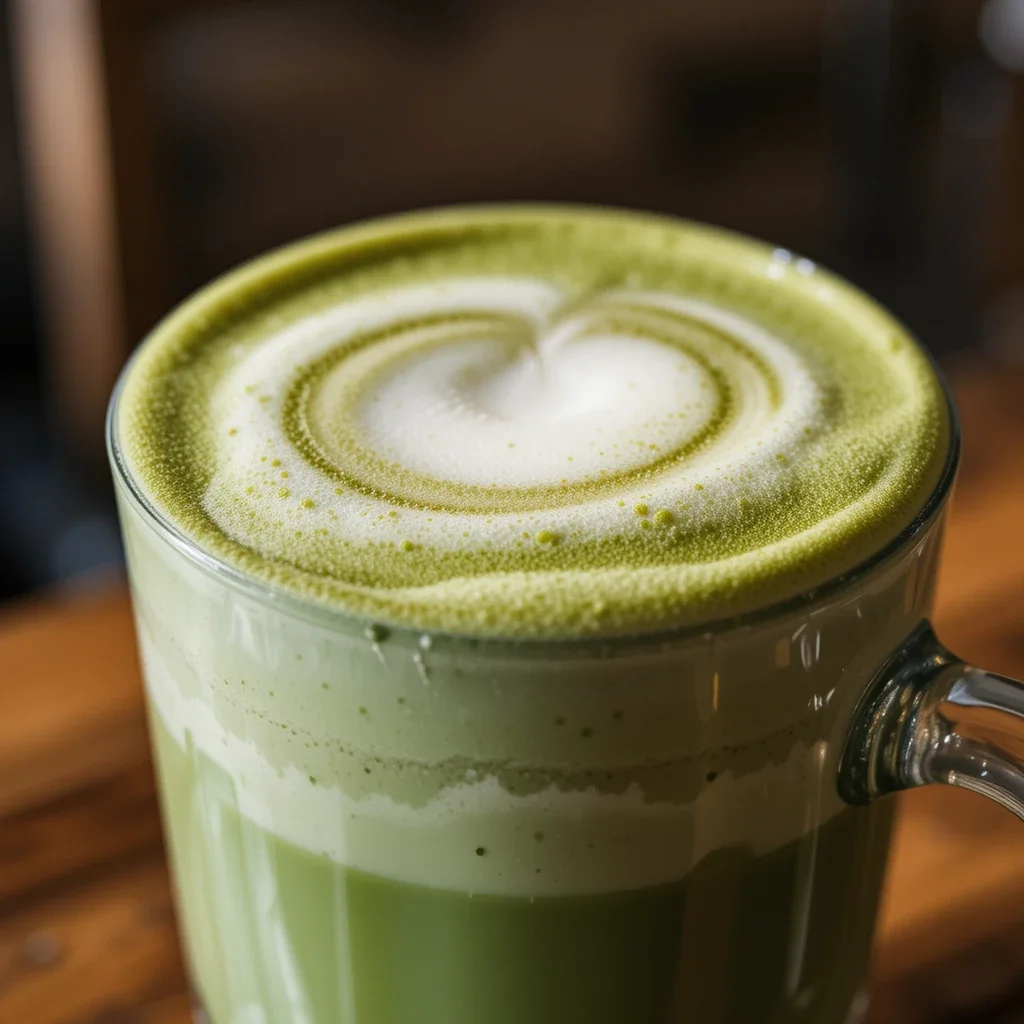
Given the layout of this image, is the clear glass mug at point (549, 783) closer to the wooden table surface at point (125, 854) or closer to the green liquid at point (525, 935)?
the green liquid at point (525, 935)

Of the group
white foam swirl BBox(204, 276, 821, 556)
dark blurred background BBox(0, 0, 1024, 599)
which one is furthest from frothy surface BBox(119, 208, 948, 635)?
dark blurred background BBox(0, 0, 1024, 599)

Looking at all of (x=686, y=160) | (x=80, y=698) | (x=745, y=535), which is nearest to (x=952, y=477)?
(x=745, y=535)

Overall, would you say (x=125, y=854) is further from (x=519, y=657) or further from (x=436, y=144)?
(x=436, y=144)

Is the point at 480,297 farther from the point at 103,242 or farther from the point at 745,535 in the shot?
the point at 103,242

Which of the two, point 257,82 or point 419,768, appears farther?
point 257,82

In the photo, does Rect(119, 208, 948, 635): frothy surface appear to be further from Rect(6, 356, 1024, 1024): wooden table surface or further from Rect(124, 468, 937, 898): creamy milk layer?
Rect(6, 356, 1024, 1024): wooden table surface

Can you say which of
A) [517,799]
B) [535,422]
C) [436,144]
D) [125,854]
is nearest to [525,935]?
[517,799]

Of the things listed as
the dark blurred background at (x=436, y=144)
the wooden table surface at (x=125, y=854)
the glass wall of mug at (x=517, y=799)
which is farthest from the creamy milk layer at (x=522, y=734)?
the dark blurred background at (x=436, y=144)
